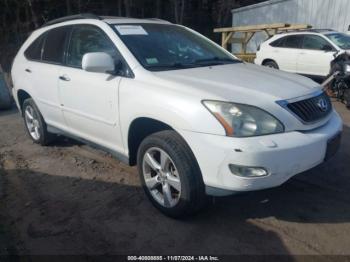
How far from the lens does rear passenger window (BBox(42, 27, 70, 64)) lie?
15.1ft

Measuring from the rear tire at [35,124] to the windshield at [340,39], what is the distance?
26.0ft

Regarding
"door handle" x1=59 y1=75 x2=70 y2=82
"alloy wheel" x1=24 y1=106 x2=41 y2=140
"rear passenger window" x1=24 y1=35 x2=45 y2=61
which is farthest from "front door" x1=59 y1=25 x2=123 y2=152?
"alloy wheel" x1=24 y1=106 x2=41 y2=140

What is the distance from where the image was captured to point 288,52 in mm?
11289

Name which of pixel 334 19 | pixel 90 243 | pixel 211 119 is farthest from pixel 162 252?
pixel 334 19

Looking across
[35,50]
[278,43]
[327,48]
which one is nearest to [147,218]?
[35,50]

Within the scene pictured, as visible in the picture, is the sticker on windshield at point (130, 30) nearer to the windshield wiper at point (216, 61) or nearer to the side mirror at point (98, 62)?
the side mirror at point (98, 62)

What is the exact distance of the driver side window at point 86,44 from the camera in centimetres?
392

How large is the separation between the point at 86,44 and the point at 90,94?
66 centimetres

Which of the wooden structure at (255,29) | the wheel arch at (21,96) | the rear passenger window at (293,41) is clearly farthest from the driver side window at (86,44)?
the wooden structure at (255,29)

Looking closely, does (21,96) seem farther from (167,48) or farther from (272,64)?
(272,64)

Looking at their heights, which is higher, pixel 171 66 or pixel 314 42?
pixel 171 66

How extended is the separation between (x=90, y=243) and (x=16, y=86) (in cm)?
334

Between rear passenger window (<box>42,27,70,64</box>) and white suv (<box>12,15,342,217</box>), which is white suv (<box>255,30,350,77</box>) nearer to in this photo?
white suv (<box>12,15,342,217</box>)

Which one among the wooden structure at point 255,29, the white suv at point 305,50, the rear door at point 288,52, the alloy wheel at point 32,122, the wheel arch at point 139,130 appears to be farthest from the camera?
the wooden structure at point 255,29
